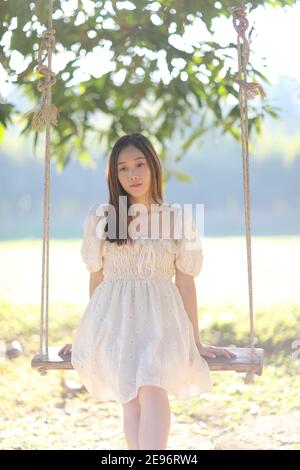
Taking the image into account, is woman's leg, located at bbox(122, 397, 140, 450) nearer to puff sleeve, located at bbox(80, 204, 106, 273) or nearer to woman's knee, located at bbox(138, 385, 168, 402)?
woman's knee, located at bbox(138, 385, 168, 402)

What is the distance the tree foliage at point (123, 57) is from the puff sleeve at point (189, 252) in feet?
3.92

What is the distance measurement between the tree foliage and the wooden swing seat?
1491 mm

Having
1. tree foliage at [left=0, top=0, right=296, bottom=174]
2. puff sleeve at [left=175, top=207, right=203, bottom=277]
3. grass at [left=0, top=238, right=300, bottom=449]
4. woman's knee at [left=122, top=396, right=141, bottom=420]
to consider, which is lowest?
grass at [left=0, top=238, right=300, bottom=449]

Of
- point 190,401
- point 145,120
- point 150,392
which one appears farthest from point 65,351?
point 145,120

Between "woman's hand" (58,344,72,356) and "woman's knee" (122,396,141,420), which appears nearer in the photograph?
"woman's knee" (122,396,141,420)

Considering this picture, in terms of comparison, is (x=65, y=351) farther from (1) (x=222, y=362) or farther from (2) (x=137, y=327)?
(1) (x=222, y=362)

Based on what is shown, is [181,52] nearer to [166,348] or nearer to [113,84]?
[113,84]

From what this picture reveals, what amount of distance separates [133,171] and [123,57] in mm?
2072

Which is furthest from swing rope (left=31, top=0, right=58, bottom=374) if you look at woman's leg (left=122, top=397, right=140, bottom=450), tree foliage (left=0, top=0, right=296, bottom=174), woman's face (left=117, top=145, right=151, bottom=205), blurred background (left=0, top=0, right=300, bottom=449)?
tree foliage (left=0, top=0, right=296, bottom=174)

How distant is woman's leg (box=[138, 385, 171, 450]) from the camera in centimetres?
190

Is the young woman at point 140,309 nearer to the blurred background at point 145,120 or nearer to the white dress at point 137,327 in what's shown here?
the white dress at point 137,327

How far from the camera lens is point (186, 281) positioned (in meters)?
2.19

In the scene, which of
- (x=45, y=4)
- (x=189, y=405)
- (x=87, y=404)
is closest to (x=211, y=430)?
(x=189, y=405)

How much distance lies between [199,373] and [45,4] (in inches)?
76.1
